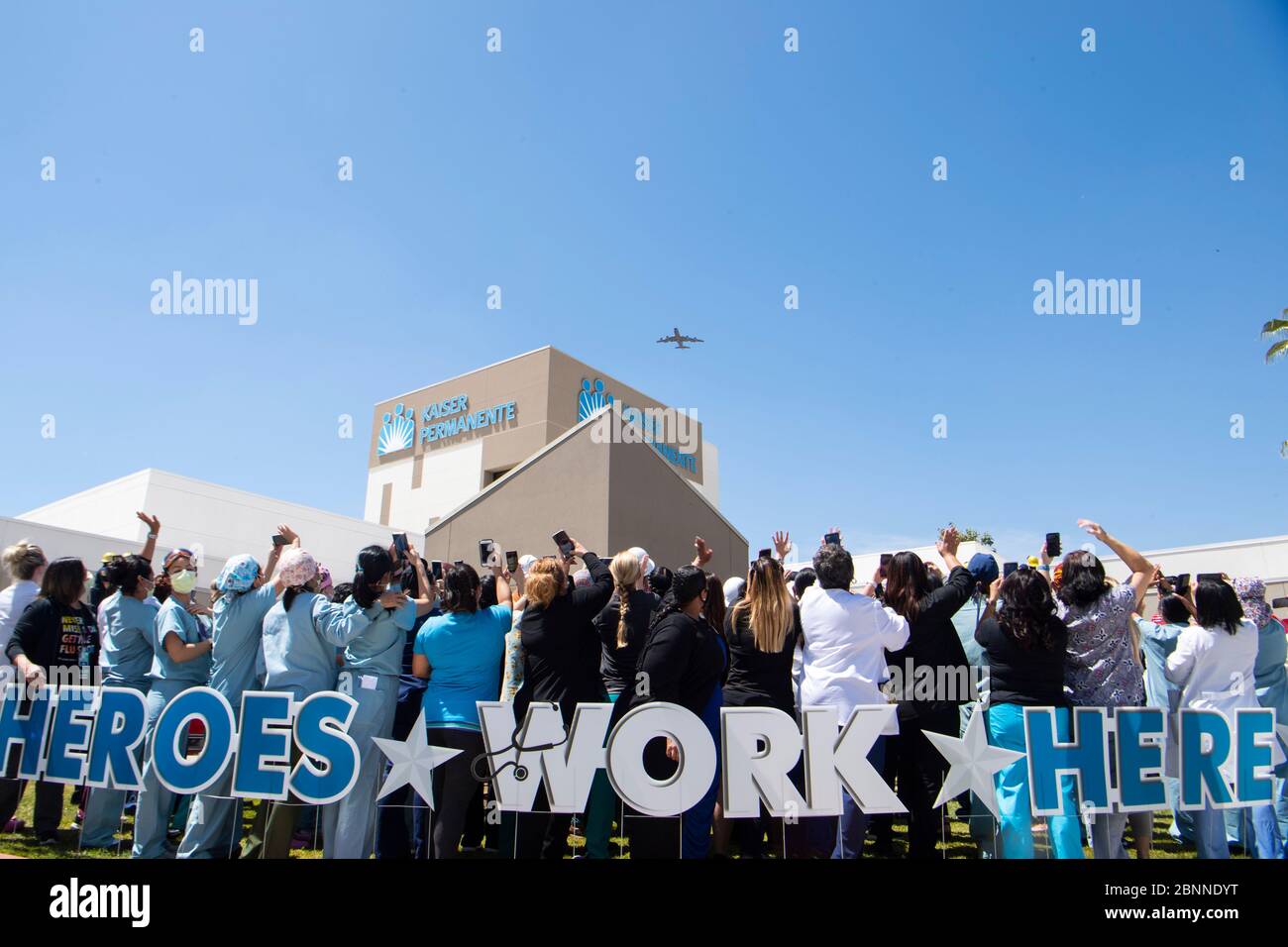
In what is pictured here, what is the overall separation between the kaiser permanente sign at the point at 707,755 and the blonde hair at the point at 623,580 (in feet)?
3.04

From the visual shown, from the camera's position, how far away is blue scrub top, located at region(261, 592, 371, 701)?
434 cm

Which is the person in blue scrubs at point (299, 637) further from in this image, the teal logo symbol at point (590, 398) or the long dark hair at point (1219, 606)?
the teal logo symbol at point (590, 398)

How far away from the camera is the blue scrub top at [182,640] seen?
4.70 metres

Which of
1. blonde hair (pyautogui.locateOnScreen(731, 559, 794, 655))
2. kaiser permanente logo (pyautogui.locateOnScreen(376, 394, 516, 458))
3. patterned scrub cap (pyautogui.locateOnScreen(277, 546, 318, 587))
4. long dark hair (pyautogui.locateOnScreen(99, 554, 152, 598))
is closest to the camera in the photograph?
blonde hair (pyautogui.locateOnScreen(731, 559, 794, 655))

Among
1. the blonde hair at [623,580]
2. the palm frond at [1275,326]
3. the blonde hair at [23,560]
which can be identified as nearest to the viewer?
the blonde hair at [623,580]

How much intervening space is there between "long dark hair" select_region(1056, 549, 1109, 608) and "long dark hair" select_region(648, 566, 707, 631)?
2044mm

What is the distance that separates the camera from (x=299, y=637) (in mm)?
4395

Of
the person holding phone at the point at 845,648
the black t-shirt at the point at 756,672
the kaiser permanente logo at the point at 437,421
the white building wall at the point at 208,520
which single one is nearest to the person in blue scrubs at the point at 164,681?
the black t-shirt at the point at 756,672

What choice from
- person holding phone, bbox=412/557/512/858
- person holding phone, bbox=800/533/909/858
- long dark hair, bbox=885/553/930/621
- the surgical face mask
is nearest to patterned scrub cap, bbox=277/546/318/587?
person holding phone, bbox=412/557/512/858

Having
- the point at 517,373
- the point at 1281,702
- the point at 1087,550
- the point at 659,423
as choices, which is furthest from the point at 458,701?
the point at 659,423

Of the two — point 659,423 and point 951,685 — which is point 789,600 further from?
point 659,423

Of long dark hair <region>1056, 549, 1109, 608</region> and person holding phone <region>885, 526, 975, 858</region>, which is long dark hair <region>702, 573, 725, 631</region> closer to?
person holding phone <region>885, 526, 975, 858</region>

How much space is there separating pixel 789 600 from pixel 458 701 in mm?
1916
